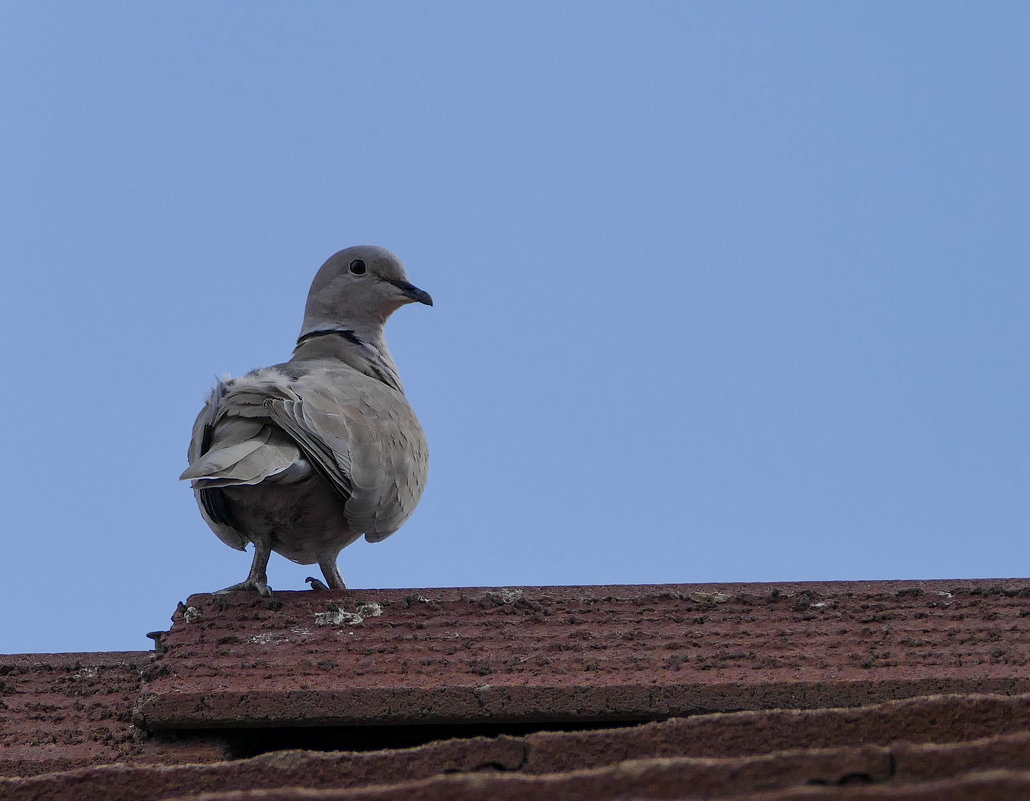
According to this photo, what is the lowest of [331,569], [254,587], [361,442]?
[254,587]

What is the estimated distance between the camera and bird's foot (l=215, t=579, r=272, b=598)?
371 centimetres

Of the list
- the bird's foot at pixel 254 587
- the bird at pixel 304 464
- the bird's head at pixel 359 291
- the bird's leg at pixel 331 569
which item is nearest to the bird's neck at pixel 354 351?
the bird's head at pixel 359 291

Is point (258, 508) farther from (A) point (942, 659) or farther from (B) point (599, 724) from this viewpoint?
(A) point (942, 659)

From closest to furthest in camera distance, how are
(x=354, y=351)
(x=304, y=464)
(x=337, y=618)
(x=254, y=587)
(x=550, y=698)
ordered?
(x=550, y=698) < (x=337, y=618) < (x=254, y=587) < (x=304, y=464) < (x=354, y=351)

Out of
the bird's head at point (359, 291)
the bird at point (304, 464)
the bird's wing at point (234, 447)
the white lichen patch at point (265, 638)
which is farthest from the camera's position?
the bird's head at point (359, 291)

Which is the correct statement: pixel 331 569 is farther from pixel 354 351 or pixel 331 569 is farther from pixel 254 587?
pixel 354 351

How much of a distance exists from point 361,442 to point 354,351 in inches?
50.7

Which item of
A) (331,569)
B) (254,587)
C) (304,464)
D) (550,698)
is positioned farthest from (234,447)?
(550,698)

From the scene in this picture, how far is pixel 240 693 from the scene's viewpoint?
112 inches

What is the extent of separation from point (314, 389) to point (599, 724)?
2037 mm

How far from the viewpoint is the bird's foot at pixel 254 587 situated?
12.2 feet

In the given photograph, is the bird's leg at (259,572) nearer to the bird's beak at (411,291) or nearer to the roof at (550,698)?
the roof at (550,698)

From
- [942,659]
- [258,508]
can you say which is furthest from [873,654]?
[258,508]

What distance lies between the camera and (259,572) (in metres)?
4.20
